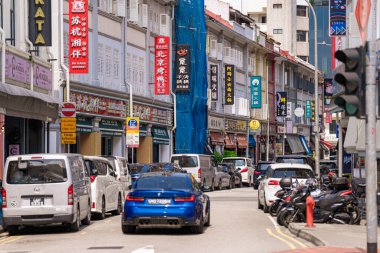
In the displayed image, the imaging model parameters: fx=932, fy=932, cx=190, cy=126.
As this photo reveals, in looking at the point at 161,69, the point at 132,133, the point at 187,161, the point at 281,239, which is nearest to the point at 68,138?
the point at 132,133

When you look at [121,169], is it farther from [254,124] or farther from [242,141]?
[254,124]

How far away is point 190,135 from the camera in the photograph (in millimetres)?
62031

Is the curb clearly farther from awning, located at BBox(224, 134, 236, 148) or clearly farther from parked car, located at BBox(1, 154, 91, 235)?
awning, located at BBox(224, 134, 236, 148)

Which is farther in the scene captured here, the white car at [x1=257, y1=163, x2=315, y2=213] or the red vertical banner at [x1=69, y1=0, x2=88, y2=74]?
the red vertical banner at [x1=69, y1=0, x2=88, y2=74]

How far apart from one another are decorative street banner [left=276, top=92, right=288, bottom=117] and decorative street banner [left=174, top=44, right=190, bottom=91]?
2868cm

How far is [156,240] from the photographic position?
19594 millimetres

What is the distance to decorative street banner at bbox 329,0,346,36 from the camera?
37312 millimetres

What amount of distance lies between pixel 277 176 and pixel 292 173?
0.60m

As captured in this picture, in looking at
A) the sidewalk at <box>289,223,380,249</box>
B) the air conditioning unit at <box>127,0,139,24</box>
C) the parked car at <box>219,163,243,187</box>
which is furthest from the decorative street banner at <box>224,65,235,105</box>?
the sidewalk at <box>289,223,380,249</box>

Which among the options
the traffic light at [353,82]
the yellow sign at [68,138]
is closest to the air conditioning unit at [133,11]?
the yellow sign at [68,138]

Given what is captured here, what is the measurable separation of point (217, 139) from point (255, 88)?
10051 millimetres

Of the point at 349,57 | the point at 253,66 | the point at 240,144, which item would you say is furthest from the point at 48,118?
the point at 253,66

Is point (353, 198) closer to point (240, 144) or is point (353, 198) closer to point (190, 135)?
point (190, 135)

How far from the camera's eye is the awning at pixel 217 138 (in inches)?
2722
